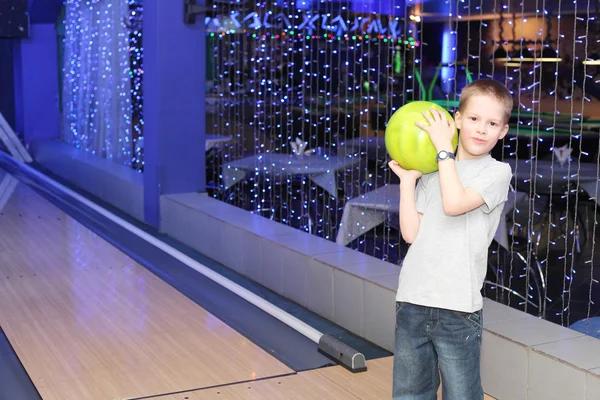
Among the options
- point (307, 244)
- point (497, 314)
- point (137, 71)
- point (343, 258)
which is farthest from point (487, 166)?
point (137, 71)

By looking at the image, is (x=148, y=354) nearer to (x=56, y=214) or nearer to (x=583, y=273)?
(x=583, y=273)

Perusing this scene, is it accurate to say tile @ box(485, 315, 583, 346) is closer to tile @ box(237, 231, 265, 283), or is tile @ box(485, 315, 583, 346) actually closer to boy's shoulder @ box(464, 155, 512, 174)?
boy's shoulder @ box(464, 155, 512, 174)

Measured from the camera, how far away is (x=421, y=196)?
1959mm

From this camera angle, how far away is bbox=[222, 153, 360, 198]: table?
5.15 m

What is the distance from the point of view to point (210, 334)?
11.2 ft

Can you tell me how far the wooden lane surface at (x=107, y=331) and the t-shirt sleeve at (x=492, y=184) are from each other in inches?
55.7

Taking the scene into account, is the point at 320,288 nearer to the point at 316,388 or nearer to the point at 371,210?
the point at 371,210

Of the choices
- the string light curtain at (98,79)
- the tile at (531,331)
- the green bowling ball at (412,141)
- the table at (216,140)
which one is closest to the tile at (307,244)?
the tile at (531,331)

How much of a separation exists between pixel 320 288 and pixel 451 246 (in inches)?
74.3

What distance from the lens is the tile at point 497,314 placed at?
2.85 meters

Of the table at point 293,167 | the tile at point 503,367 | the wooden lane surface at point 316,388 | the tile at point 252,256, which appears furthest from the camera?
the table at point 293,167

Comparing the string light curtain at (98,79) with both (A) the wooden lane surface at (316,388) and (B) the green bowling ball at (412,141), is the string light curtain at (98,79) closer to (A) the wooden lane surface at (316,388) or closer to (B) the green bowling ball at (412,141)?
(A) the wooden lane surface at (316,388)

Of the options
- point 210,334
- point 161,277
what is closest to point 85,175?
point 161,277

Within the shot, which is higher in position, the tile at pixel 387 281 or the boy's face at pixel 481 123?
the boy's face at pixel 481 123
